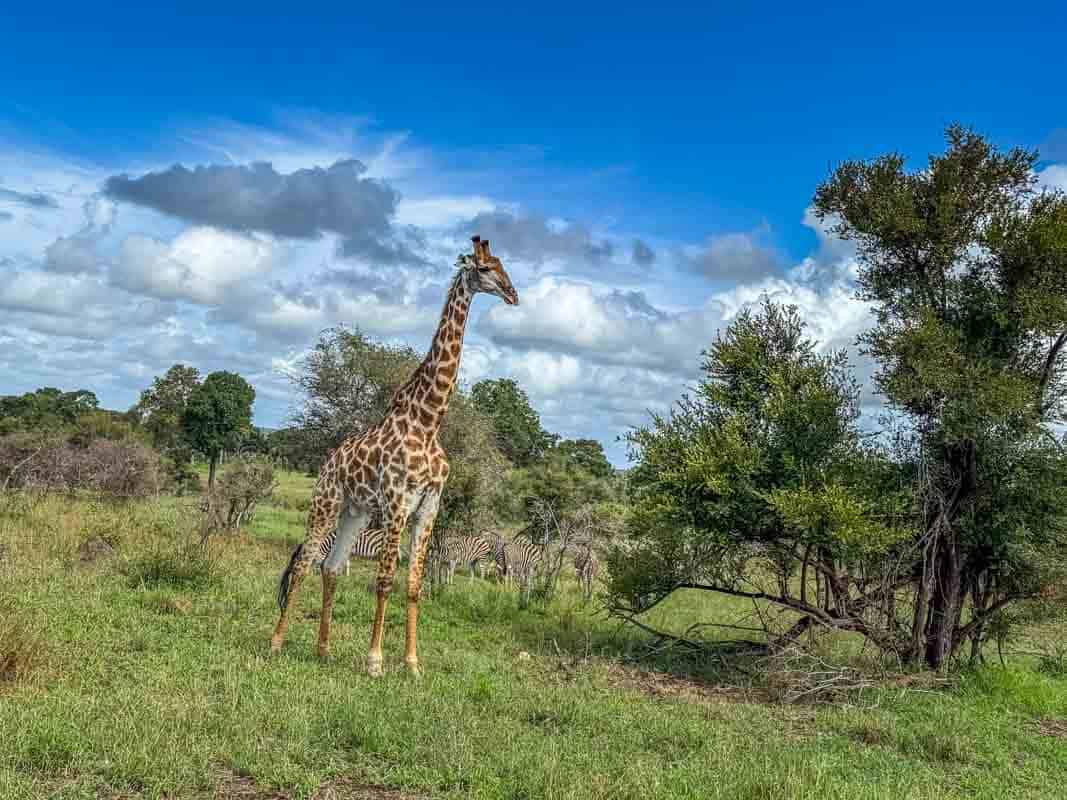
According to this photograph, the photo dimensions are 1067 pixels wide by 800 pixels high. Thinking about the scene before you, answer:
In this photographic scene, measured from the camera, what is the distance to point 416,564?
1073cm

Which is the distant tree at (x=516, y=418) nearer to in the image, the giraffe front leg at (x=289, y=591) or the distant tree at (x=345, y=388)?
the distant tree at (x=345, y=388)

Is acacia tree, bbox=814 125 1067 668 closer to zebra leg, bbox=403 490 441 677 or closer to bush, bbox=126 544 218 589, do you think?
zebra leg, bbox=403 490 441 677

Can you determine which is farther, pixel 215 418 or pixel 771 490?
pixel 215 418

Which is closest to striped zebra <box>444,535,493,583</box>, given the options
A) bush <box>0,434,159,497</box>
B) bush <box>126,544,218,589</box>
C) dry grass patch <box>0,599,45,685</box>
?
bush <box>126,544,218,589</box>

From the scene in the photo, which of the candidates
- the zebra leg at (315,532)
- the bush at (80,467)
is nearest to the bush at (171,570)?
the zebra leg at (315,532)

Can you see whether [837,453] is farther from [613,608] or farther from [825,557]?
[613,608]

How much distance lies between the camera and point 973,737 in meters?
9.04

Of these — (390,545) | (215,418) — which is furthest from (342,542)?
(215,418)

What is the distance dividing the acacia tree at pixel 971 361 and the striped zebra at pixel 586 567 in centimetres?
929

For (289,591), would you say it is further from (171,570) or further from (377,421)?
(377,421)

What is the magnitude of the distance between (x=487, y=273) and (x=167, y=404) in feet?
144

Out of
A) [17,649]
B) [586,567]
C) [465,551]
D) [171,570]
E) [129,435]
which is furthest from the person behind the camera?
[129,435]

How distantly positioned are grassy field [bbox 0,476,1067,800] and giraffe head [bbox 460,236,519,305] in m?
4.55

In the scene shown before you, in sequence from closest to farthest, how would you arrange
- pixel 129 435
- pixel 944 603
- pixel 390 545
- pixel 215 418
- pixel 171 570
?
pixel 390 545, pixel 944 603, pixel 171 570, pixel 129 435, pixel 215 418
